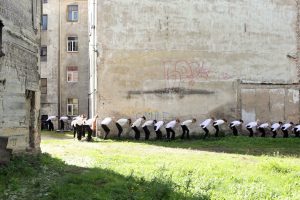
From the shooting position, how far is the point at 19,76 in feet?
38.0

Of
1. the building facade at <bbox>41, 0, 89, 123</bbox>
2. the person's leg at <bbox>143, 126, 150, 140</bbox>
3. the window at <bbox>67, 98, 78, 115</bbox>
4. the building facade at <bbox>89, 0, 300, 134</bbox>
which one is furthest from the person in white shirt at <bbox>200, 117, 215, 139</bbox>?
the window at <bbox>67, 98, 78, 115</bbox>

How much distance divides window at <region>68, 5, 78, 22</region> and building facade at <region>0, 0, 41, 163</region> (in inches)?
935

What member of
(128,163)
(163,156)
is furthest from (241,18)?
(128,163)

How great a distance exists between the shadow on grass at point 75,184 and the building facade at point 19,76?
74cm

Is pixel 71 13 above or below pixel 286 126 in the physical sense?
above

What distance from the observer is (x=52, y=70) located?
118ft

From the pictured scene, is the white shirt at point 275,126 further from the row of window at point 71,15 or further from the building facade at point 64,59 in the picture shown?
the row of window at point 71,15

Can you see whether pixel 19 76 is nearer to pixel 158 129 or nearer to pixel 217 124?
pixel 158 129

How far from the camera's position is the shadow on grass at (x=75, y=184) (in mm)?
8617

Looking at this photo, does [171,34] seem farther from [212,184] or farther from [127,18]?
[212,184]

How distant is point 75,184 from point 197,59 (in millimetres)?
14956

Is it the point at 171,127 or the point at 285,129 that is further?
the point at 285,129

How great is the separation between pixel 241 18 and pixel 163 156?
12.2 m

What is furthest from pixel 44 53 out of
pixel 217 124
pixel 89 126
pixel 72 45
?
pixel 217 124
